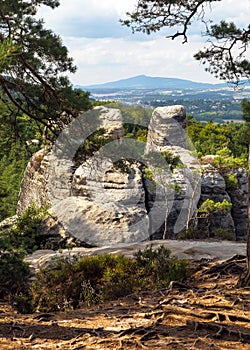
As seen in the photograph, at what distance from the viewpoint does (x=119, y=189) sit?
14852 millimetres

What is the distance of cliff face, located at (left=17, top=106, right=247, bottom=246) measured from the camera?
7.87 m

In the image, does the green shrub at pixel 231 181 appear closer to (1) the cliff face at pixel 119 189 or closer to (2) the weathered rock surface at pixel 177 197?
(1) the cliff face at pixel 119 189

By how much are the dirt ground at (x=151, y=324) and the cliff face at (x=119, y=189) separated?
3094 mm

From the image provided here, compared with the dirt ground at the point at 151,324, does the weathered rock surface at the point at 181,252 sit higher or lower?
lower

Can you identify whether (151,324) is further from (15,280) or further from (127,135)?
(127,135)

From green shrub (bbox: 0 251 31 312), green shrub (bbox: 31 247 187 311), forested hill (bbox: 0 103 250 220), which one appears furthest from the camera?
forested hill (bbox: 0 103 250 220)

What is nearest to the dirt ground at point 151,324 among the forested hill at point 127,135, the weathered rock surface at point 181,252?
the weathered rock surface at point 181,252

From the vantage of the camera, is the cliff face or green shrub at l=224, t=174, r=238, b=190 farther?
green shrub at l=224, t=174, r=238, b=190

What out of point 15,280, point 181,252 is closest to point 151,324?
point 15,280

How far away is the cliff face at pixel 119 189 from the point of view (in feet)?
Answer: 25.8

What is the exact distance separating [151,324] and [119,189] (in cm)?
1063

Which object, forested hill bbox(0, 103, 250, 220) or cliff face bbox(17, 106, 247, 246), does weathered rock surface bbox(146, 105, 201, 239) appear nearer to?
cliff face bbox(17, 106, 247, 246)

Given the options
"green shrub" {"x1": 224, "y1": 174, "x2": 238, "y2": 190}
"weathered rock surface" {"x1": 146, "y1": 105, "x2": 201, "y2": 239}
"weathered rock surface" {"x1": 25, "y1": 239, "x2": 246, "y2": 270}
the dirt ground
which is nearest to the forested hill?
"green shrub" {"x1": 224, "y1": 174, "x2": 238, "y2": 190}

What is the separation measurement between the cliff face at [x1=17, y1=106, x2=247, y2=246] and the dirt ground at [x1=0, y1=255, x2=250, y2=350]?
3094 millimetres
